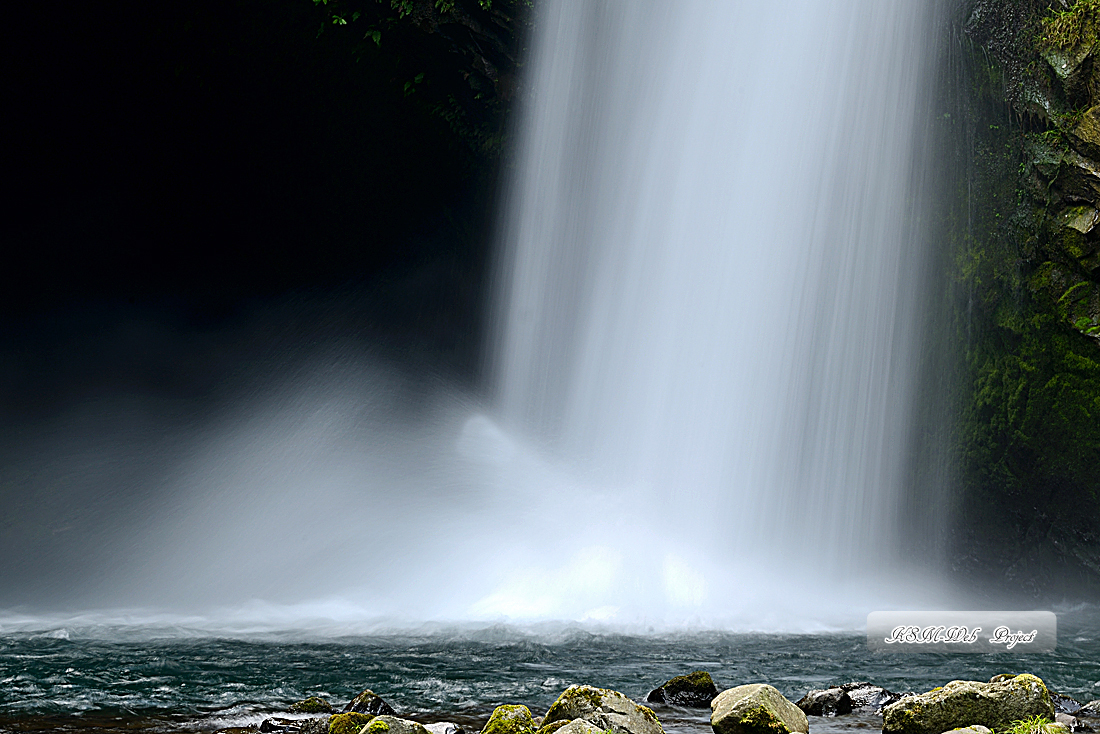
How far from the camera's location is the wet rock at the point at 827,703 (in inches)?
225

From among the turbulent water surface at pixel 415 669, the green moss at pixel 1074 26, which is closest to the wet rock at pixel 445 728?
the turbulent water surface at pixel 415 669

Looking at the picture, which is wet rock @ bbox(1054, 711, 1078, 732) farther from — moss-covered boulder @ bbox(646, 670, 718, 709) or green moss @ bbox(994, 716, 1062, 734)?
moss-covered boulder @ bbox(646, 670, 718, 709)

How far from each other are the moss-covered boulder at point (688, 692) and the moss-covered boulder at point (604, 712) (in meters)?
1.06

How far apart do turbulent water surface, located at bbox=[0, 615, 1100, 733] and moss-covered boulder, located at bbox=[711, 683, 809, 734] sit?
10.8 inches

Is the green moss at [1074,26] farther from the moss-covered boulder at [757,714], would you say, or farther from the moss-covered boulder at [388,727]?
the moss-covered boulder at [388,727]

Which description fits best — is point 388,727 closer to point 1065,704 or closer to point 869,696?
point 869,696

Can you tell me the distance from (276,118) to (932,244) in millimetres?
12869

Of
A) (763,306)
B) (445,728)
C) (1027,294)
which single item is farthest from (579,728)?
(1027,294)

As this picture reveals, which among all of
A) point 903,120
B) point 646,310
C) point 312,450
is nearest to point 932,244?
point 903,120

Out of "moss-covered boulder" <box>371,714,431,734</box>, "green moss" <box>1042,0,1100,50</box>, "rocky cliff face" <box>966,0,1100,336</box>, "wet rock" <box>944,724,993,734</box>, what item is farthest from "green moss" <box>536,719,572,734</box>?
"green moss" <box>1042,0,1100,50</box>

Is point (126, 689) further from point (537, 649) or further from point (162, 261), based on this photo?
point (162, 261)

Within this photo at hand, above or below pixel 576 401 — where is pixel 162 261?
above

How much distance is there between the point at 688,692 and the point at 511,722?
1775mm

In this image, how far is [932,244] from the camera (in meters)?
13.7
